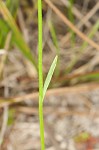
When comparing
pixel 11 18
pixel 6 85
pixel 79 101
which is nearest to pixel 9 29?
pixel 11 18

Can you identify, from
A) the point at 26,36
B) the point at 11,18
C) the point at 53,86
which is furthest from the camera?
the point at 26,36

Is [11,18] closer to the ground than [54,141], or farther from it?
farther from it

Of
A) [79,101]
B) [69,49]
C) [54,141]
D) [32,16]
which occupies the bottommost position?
[54,141]

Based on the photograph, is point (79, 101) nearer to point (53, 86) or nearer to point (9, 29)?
point (53, 86)

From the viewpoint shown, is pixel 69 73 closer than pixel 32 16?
Yes

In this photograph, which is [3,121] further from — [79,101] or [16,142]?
[79,101]

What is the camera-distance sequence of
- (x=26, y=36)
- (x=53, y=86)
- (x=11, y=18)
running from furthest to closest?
(x=26, y=36) → (x=53, y=86) → (x=11, y=18)
